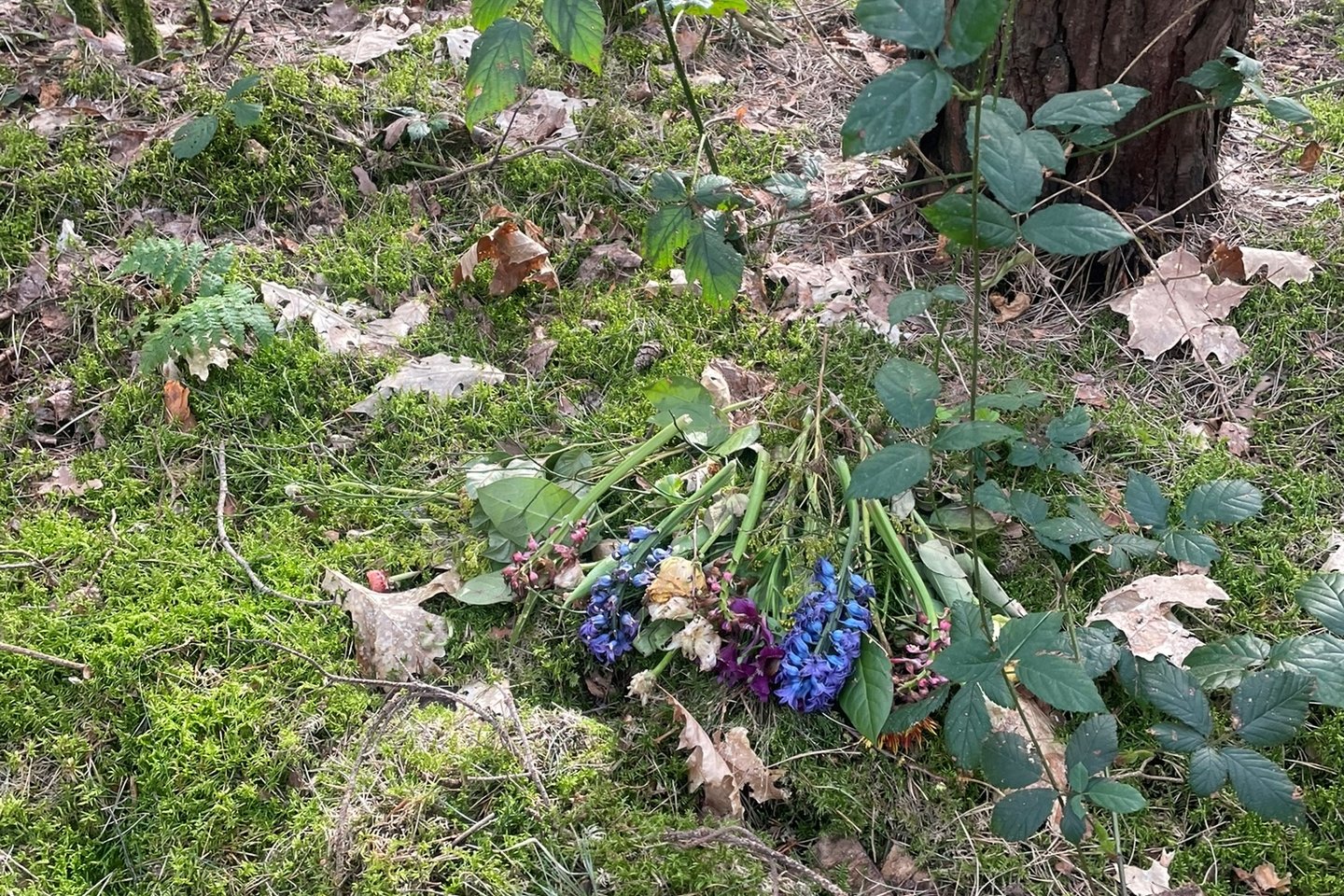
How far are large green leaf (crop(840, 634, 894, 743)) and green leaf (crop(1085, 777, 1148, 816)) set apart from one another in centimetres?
37

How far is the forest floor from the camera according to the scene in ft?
5.83

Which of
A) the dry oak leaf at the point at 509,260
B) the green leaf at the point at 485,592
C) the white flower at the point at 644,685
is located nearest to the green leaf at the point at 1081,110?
the white flower at the point at 644,685

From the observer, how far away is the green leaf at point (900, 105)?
1.14 meters

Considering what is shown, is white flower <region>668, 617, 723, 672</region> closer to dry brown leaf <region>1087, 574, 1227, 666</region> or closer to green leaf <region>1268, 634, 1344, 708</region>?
dry brown leaf <region>1087, 574, 1227, 666</region>

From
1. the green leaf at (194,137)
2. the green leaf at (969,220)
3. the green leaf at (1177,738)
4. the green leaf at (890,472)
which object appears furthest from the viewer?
the green leaf at (194,137)

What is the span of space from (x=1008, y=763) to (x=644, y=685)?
690 millimetres

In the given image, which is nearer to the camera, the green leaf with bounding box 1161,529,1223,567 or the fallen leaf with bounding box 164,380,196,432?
the green leaf with bounding box 1161,529,1223,567

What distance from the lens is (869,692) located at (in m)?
1.83

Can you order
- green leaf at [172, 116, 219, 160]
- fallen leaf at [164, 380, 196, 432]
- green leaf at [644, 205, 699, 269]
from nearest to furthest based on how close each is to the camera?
1. green leaf at [644, 205, 699, 269]
2. fallen leaf at [164, 380, 196, 432]
3. green leaf at [172, 116, 219, 160]

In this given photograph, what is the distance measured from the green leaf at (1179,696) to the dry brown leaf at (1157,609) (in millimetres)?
97

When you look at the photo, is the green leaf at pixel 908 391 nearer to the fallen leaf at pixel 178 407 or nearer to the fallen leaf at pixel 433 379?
the fallen leaf at pixel 433 379

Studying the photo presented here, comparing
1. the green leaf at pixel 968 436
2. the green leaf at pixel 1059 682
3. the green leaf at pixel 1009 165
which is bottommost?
the green leaf at pixel 1059 682

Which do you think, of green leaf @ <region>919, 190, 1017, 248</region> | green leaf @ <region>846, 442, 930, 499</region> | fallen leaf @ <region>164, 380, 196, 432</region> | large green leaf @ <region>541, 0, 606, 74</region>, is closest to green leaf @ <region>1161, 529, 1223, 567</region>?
green leaf @ <region>846, 442, 930, 499</region>

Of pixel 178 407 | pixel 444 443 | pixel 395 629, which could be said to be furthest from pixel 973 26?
pixel 178 407
